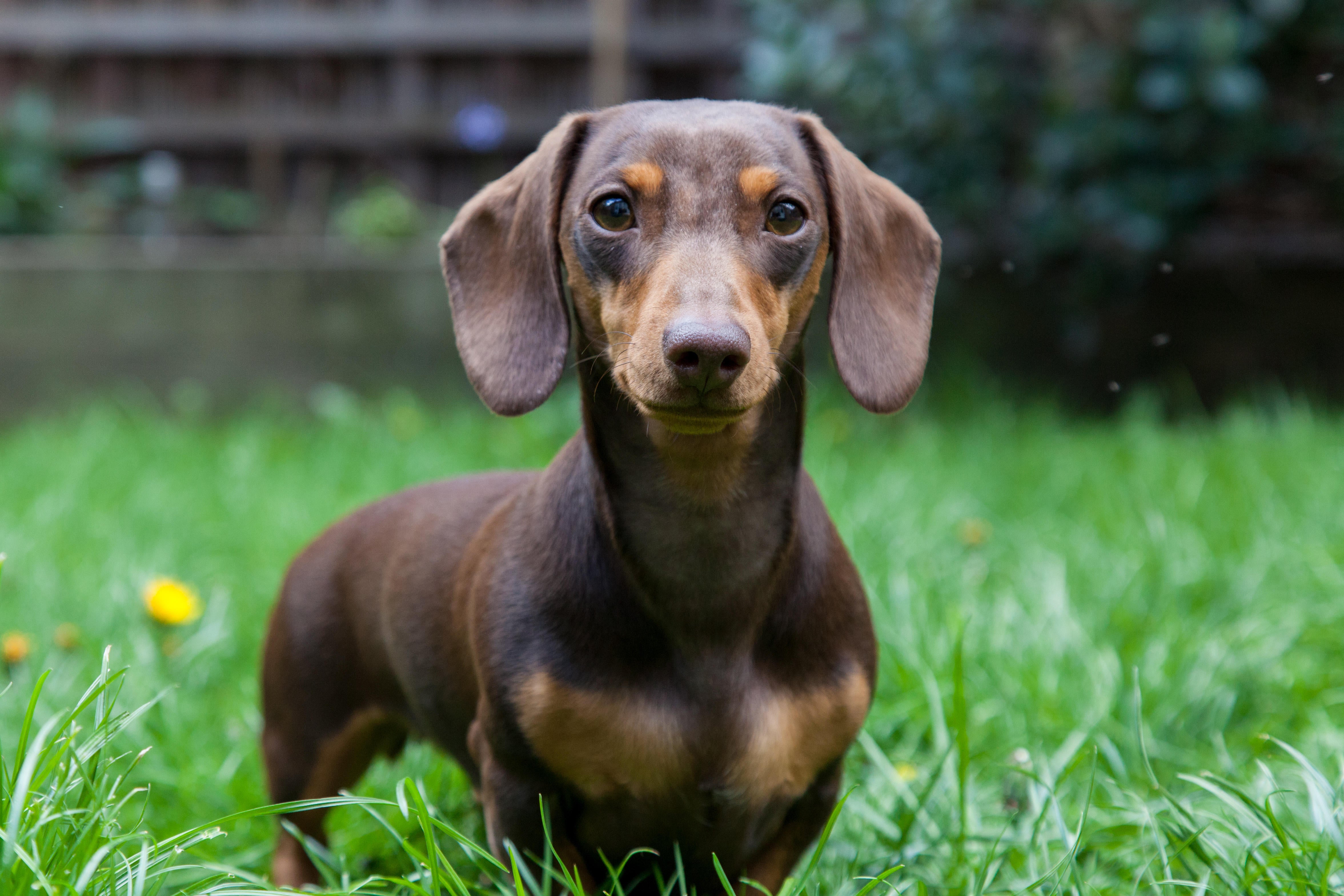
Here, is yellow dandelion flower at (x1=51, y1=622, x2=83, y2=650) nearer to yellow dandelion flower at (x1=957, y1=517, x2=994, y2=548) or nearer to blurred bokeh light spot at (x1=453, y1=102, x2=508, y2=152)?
yellow dandelion flower at (x1=957, y1=517, x2=994, y2=548)

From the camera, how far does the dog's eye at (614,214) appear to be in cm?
179

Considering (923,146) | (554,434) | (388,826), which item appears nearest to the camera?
(388,826)

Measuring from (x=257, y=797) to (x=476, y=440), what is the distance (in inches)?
94.2

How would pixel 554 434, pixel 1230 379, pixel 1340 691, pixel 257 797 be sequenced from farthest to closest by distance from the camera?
pixel 1230 379 < pixel 554 434 < pixel 1340 691 < pixel 257 797

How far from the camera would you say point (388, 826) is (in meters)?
1.65

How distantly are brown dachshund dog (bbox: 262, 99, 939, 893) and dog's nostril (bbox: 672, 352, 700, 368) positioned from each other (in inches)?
1.7

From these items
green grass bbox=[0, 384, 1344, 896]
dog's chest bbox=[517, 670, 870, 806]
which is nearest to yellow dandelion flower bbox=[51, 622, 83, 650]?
green grass bbox=[0, 384, 1344, 896]

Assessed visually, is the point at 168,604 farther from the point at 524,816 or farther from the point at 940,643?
the point at 940,643

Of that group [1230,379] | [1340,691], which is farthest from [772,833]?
[1230,379]

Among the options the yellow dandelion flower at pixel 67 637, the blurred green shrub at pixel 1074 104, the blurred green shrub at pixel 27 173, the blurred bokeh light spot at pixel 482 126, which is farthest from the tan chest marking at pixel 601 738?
the blurred green shrub at pixel 27 173

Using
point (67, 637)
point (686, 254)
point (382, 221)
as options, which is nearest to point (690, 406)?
point (686, 254)

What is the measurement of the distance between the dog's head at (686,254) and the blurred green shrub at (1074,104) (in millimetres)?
2695

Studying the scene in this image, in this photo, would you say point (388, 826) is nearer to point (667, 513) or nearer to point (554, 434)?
point (667, 513)

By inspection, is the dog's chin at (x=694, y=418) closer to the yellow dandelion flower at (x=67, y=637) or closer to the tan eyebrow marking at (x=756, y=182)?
the tan eyebrow marking at (x=756, y=182)
